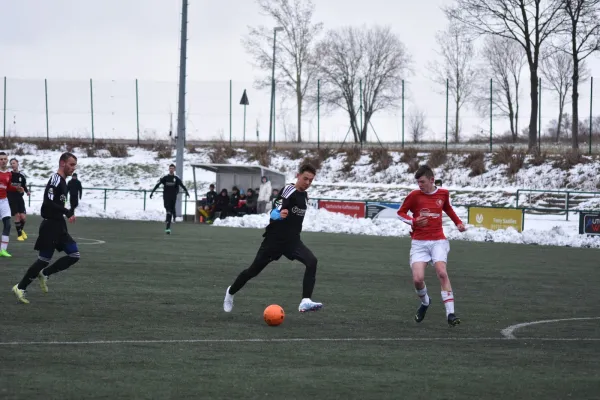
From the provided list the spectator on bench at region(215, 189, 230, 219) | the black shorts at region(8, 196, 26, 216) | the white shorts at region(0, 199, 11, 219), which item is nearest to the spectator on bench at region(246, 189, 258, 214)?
the spectator on bench at region(215, 189, 230, 219)

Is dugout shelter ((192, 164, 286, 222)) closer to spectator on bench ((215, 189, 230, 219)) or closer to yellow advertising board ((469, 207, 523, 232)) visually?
spectator on bench ((215, 189, 230, 219))

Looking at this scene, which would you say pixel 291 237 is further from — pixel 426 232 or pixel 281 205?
pixel 426 232

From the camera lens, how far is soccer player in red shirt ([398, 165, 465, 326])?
1070 centimetres

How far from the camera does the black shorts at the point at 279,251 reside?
1109 centimetres

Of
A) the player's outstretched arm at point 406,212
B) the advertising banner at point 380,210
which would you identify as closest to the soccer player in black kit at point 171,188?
the advertising banner at point 380,210

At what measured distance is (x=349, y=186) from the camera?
46219 millimetres

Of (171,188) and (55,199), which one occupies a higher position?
(55,199)

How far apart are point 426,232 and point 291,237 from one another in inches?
61.7

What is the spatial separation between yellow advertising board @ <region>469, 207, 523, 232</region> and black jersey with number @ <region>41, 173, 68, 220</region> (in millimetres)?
21627

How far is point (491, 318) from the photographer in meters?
11.5

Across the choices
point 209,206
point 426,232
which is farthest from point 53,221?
point 209,206

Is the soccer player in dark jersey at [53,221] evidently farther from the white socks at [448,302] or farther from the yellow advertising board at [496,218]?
the yellow advertising board at [496,218]

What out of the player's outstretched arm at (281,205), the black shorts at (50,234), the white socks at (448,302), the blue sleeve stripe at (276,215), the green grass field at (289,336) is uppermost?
the player's outstretched arm at (281,205)

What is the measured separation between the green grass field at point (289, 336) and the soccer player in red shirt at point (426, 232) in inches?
19.5
